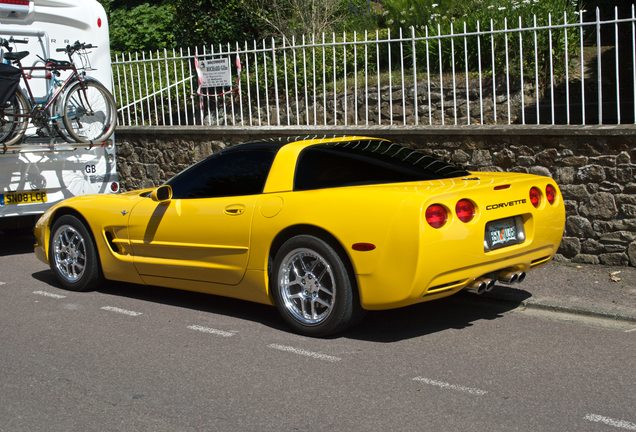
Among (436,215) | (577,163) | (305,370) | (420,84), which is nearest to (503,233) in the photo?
(436,215)

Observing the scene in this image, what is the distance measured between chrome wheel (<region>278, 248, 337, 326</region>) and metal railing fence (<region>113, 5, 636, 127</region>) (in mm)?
3659

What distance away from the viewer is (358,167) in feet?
22.9

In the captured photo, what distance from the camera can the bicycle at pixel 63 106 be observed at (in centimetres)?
1059

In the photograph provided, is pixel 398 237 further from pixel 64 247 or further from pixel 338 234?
pixel 64 247

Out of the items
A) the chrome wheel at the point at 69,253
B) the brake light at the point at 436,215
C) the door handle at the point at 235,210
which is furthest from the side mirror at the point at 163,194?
the brake light at the point at 436,215

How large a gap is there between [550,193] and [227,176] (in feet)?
8.61

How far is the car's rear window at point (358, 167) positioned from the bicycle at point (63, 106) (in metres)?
4.88

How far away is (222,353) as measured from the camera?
6375 mm

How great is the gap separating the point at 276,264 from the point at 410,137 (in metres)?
3.68

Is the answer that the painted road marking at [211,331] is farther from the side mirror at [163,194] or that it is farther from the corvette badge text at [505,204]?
the corvette badge text at [505,204]

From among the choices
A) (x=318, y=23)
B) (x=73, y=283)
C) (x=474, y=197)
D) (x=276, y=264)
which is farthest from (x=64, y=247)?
(x=318, y=23)

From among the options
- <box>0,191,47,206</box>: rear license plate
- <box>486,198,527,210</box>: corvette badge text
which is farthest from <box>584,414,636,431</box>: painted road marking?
<box>0,191,47,206</box>: rear license plate

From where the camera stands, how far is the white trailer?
10773mm

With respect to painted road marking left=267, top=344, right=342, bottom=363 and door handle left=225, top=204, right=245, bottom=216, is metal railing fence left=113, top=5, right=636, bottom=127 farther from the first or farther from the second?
painted road marking left=267, top=344, right=342, bottom=363
